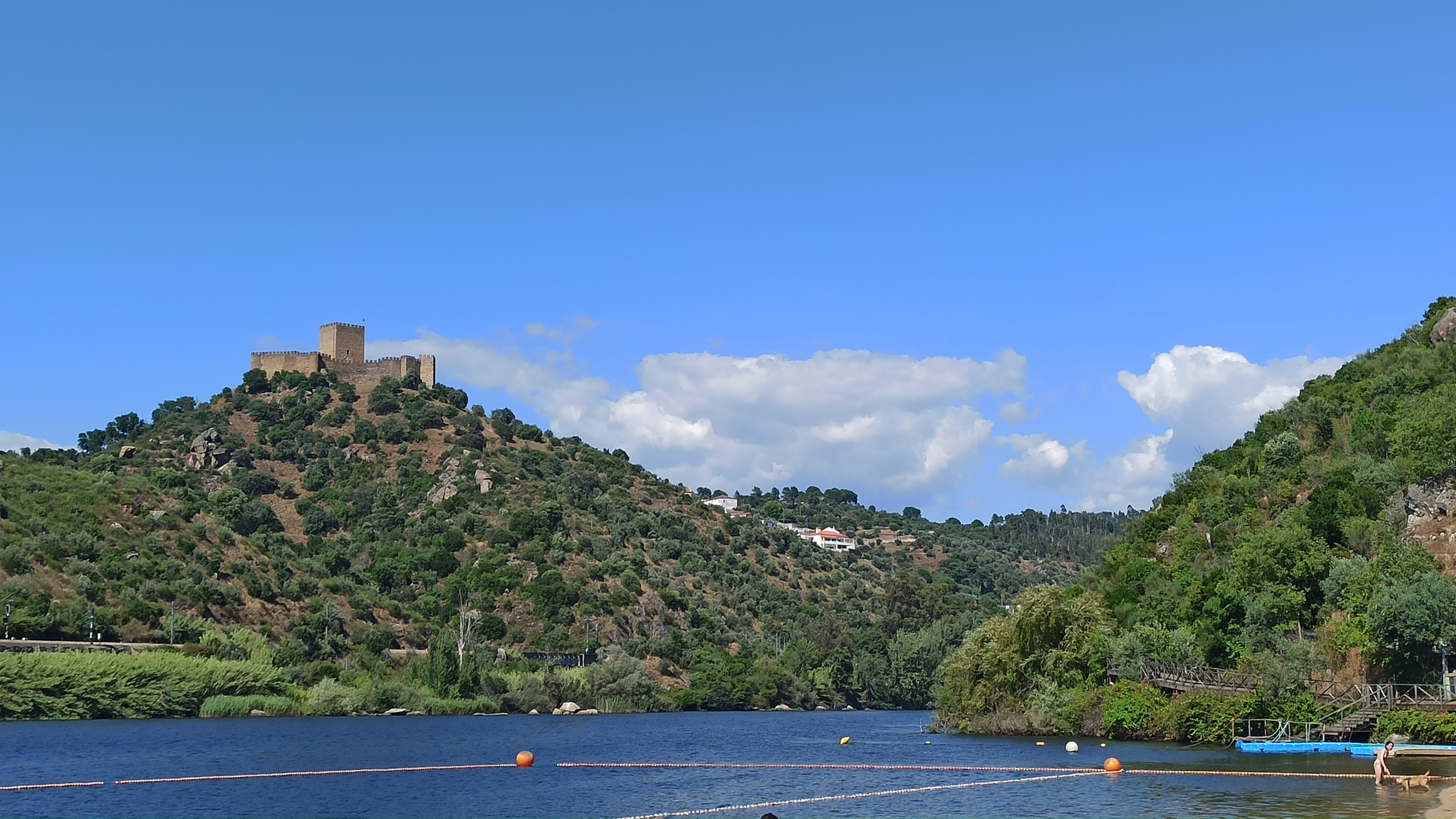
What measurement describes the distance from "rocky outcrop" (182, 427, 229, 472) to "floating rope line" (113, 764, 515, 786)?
102 meters

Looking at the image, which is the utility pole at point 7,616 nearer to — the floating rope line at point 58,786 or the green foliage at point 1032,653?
the floating rope line at point 58,786

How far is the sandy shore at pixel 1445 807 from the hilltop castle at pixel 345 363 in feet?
512

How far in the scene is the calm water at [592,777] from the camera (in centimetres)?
4347

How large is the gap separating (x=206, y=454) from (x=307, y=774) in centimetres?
10737

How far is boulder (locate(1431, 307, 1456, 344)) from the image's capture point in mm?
92000

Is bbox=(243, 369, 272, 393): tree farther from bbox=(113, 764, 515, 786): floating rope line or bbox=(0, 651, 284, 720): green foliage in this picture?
bbox=(113, 764, 515, 786): floating rope line

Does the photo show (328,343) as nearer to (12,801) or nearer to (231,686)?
(231,686)

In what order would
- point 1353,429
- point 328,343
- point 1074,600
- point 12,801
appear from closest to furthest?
point 12,801 < point 1074,600 < point 1353,429 < point 328,343

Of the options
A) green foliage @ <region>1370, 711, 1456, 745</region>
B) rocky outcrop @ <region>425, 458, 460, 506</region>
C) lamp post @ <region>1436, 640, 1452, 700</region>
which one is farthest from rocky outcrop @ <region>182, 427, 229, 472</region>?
lamp post @ <region>1436, 640, 1452, 700</region>

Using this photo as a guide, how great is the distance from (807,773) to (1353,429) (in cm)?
4840

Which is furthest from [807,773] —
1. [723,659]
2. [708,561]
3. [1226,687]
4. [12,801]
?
[708,561]

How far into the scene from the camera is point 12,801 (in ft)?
147

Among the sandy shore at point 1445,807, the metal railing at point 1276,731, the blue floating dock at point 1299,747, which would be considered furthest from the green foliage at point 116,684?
the sandy shore at point 1445,807

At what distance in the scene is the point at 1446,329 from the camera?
3661 inches
